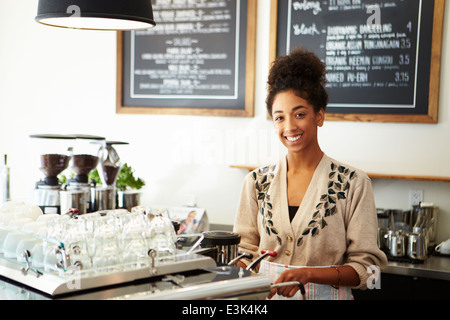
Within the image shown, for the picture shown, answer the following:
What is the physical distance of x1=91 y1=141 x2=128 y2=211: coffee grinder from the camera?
3166 mm

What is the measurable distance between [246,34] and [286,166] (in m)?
1.80

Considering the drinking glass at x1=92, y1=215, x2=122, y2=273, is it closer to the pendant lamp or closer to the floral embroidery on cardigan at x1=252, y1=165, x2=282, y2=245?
the floral embroidery on cardigan at x1=252, y1=165, x2=282, y2=245

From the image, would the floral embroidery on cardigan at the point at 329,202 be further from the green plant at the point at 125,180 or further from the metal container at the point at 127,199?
the green plant at the point at 125,180

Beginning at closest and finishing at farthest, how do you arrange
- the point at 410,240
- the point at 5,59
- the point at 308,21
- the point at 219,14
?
the point at 410,240 → the point at 308,21 → the point at 219,14 → the point at 5,59

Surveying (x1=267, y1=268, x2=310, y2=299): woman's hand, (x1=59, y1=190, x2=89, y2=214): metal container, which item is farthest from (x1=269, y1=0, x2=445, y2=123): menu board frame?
(x1=267, y1=268, x2=310, y2=299): woman's hand

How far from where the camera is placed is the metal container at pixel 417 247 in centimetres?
297

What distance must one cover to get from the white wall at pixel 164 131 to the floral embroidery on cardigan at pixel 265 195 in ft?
4.86

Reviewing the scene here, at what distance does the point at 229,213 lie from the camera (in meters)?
3.84

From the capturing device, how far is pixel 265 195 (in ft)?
6.85

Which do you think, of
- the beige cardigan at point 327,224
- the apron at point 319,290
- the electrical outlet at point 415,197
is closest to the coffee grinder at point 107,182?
the beige cardigan at point 327,224

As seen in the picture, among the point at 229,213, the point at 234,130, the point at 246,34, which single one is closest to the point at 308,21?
the point at 246,34

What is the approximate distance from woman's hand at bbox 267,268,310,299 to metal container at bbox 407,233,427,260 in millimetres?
1373
